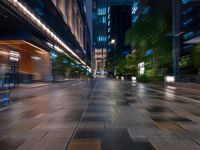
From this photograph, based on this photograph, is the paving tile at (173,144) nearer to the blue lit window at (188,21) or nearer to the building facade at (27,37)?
the building facade at (27,37)

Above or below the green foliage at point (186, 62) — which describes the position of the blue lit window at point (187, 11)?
above

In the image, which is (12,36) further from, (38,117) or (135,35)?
(38,117)

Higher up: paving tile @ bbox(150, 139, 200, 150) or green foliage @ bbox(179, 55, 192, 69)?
green foliage @ bbox(179, 55, 192, 69)

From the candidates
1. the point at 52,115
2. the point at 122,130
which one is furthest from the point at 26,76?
the point at 122,130

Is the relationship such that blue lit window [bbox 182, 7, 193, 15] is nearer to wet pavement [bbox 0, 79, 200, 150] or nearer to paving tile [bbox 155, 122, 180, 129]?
wet pavement [bbox 0, 79, 200, 150]

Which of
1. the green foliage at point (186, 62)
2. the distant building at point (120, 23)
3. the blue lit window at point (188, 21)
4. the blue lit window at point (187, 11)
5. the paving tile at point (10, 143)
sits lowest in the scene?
the paving tile at point (10, 143)

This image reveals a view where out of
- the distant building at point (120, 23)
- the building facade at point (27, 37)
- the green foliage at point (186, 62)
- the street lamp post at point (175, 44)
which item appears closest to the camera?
the building facade at point (27, 37)

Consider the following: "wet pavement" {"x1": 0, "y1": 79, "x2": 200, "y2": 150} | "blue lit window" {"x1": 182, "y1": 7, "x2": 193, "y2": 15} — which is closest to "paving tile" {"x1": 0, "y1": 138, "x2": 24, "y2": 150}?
"wet pavement" {"x1": 0, "y1": 79, "x2": 200, "y2": 150}

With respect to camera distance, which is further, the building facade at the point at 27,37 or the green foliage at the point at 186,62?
the green foliage at the point at 186,62

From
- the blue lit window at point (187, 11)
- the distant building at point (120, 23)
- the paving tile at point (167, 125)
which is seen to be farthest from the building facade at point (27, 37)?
the distant building at point (120, 23)

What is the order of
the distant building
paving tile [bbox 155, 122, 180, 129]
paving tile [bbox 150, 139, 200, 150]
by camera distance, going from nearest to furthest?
paving tile [bbox 150, 139, 200, 150] → paving tile [bbox 155, 122, 180, 129] → the distant building

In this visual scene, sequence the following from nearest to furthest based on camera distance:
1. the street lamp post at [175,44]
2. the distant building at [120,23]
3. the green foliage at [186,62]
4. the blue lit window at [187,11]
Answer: the street lamp post at [175,44] < the green foliage at [186,62] < the blue lit window at [187,11] < the distant building at [120,23]

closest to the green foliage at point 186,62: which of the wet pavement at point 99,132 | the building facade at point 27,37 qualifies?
the building facade at point 27,37

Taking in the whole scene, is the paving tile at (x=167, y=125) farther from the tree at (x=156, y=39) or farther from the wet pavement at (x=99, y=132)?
the tree at (x=156, y=39)
